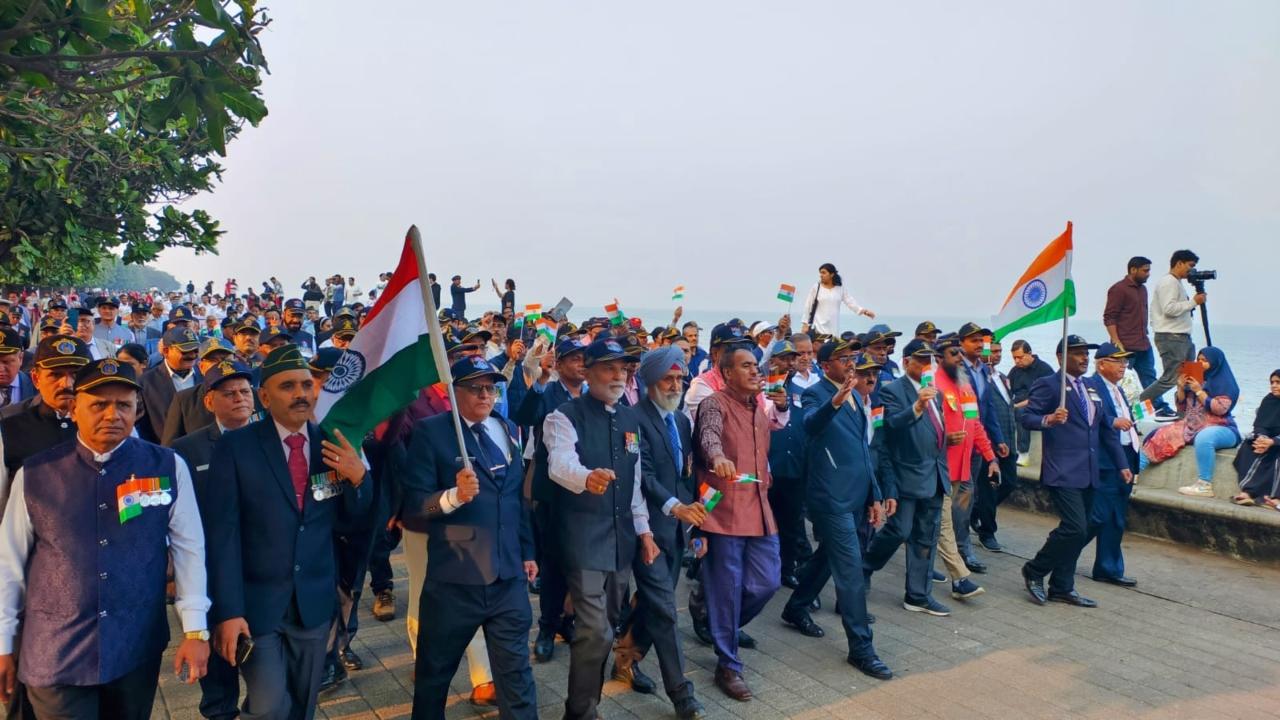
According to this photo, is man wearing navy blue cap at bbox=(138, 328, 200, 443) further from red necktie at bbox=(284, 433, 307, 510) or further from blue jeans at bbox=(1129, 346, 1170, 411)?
blue jeans at bbox=(1129, 346, 1170, 411)

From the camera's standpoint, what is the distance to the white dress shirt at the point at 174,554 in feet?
10.6

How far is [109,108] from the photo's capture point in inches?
391

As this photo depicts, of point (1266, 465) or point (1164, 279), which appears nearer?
point (1266, 465)

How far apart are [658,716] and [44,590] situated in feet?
11.0

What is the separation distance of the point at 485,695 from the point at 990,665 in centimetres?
359

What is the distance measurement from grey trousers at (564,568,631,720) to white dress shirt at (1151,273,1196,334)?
10.1m

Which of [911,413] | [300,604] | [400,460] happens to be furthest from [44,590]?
[911,413]

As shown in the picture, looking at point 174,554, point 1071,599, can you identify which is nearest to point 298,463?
point 174,554

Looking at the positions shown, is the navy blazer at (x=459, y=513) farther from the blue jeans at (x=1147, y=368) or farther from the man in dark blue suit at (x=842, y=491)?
the blue jeans at (x=1147, y=368)

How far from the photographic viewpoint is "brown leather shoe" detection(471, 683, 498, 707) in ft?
17.0

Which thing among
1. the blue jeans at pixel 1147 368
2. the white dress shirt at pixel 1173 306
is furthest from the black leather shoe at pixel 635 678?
the blue jeans at pixel 1147 368

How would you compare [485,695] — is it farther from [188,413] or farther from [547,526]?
[188,413]

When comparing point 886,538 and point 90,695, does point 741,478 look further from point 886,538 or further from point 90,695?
point 90,695

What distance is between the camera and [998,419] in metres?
9.41
